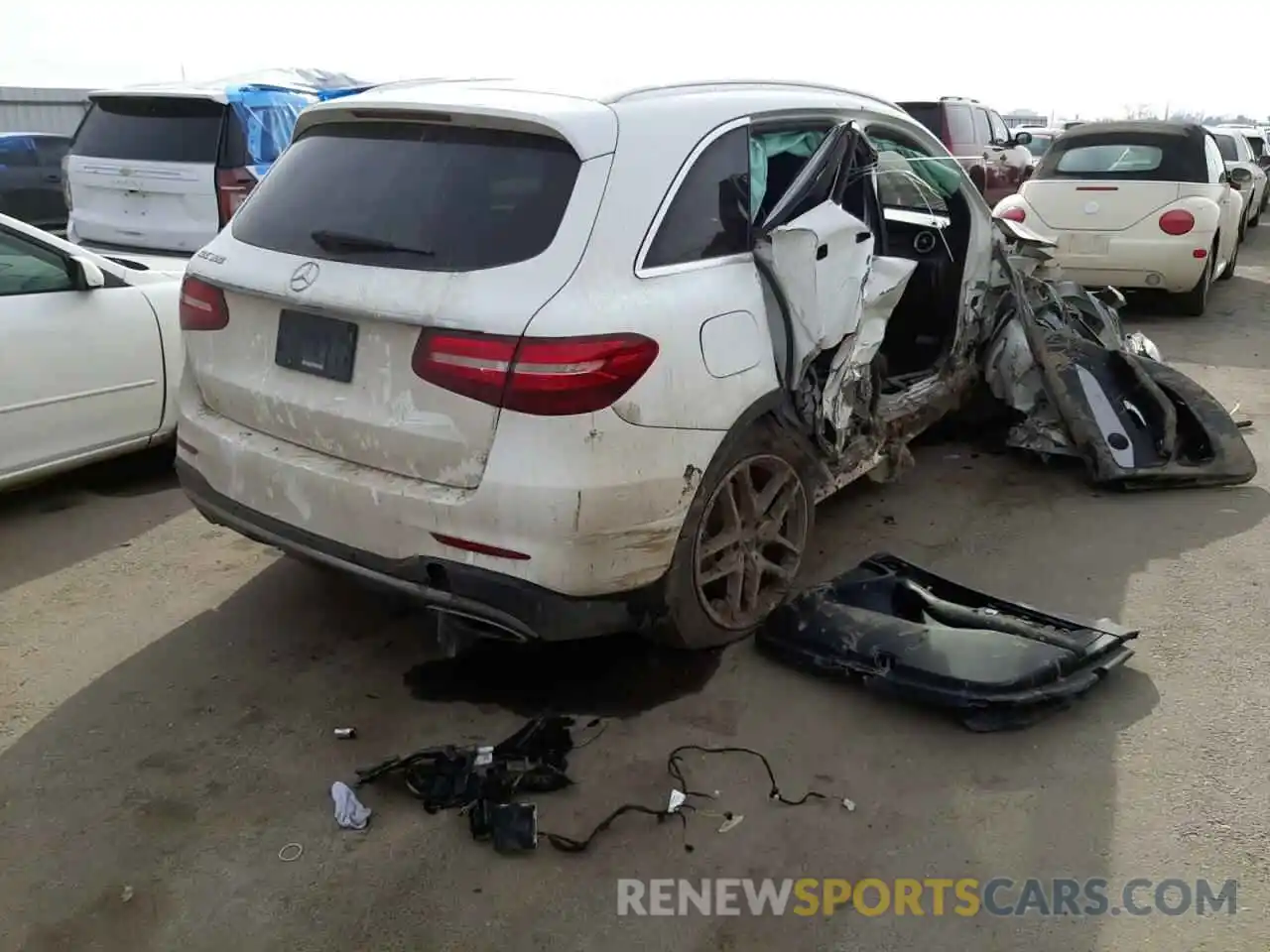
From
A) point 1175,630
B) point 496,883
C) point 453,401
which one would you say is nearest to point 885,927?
point 496,883

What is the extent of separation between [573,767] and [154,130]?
21.5 ft

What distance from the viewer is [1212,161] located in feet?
32.0

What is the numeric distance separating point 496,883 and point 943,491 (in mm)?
3469

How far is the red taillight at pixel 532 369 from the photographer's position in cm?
283

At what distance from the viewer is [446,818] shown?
9.58ft

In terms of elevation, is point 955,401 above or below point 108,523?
above

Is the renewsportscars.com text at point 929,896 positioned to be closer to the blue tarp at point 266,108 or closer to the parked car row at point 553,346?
the parked car row at point 553,346

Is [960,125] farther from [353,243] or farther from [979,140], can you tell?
[353,243]

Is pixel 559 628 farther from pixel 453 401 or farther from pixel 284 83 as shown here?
pixel 284 83

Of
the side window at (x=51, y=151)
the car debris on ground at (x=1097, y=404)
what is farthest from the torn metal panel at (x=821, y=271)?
the side window at (x=51, y=151)

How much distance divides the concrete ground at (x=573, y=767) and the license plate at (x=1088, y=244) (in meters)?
5.32

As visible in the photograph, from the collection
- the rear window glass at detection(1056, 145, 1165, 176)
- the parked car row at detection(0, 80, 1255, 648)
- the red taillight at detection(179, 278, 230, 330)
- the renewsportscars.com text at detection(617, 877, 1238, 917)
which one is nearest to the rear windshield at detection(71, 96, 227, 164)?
the parked car row at detection(0, 80, 1255, 648)

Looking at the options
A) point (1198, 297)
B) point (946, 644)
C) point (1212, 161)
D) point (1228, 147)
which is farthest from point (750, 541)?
point (1228, 147)

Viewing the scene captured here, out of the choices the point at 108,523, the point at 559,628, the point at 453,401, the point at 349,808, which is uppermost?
the point at 453,401
